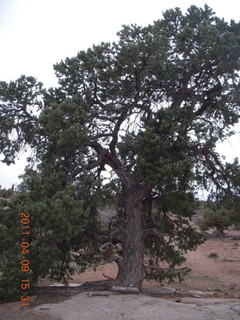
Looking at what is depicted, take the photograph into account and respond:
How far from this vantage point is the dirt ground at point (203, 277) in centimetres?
952

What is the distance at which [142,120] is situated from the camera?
11.4 metres

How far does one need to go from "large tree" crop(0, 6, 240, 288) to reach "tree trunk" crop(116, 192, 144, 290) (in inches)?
1.3

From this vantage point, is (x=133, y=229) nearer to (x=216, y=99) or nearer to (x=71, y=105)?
(x=71, y=105)

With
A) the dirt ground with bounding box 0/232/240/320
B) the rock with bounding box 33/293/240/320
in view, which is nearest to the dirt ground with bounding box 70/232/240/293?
the dirt ground with bounding box 0/232/240/320

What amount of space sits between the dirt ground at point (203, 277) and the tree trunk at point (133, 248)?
1.53 metres

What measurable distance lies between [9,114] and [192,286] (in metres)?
12.1

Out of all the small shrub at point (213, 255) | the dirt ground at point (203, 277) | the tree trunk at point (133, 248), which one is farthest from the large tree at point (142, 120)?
the small shrub at point (213, 255)

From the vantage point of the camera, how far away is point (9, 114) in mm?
12062
